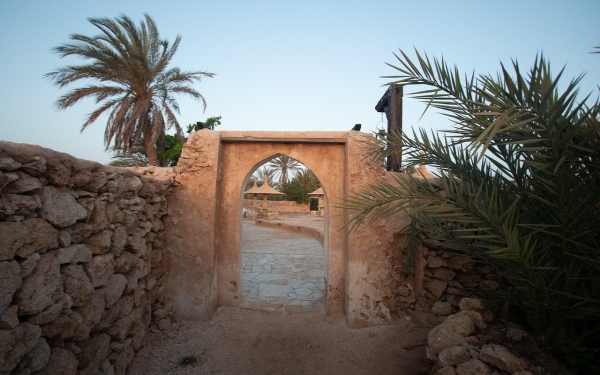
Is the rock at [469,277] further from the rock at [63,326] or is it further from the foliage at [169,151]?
the foliage at [169,151]

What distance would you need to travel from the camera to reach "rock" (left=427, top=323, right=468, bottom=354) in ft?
10.2

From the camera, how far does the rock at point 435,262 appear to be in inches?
175

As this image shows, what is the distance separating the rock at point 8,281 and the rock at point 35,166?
23.8 inches

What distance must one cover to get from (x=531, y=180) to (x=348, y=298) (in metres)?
2.69

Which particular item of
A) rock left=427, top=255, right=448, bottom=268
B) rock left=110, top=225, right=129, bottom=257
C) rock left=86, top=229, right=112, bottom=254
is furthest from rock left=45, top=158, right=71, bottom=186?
rock left=427, top=255, right=448, bottom=268

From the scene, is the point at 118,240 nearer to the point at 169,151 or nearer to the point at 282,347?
the point at 282,347

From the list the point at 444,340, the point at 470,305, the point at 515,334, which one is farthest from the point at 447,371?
the point at 470,305

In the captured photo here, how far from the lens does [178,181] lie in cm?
470

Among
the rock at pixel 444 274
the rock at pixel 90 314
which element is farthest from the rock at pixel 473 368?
the rock at pixel 90 314

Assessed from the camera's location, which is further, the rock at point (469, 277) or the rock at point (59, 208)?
the rock at point (469, 277)

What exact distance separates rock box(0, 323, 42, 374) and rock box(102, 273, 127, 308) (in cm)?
81

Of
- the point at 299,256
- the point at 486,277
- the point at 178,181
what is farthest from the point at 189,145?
the point at 299,256

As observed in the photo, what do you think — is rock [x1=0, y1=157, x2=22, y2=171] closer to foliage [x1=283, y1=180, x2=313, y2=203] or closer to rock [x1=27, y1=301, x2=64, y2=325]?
rock [x1=27, y1=301, x2=64, y2=325]

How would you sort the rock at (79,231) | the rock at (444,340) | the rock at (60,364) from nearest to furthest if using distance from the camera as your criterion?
the rock at (60,364)
the rock at (79,231)
the rock at (444,340)
